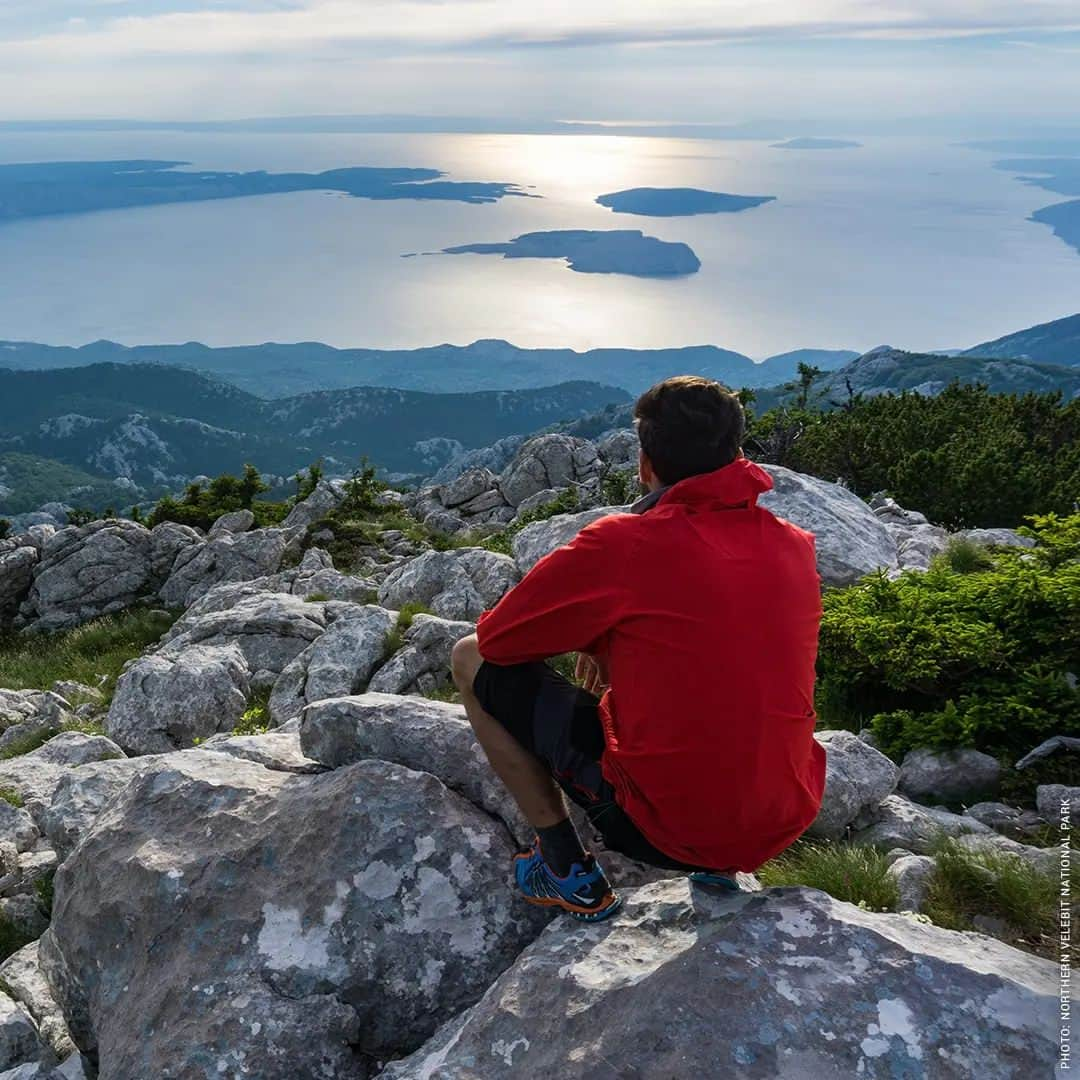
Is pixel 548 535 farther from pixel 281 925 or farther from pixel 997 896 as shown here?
pixel 997 896

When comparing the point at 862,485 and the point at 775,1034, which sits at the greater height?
the point at 775,1034

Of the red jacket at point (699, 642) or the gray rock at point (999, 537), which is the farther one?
the gray rock at point (999, 537)

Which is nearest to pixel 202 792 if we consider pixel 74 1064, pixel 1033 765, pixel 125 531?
pixel 74 1064

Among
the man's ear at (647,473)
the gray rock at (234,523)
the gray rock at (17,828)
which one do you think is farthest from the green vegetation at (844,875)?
the gray rock at (234,523)

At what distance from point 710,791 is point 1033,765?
449 cm

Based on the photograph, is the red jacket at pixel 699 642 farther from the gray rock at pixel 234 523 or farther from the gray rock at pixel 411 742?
the gray rock at pixel 234 523

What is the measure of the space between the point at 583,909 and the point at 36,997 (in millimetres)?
4905

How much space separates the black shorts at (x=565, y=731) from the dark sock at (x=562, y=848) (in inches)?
7.6

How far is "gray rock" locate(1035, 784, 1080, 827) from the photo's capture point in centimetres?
680

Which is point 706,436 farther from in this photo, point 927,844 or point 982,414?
point 982,414

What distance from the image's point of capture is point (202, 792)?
666 cm

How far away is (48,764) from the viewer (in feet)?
40.5

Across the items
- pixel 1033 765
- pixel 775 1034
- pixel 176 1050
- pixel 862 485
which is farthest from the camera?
pixel 862 485

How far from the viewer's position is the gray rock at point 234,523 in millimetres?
31875
